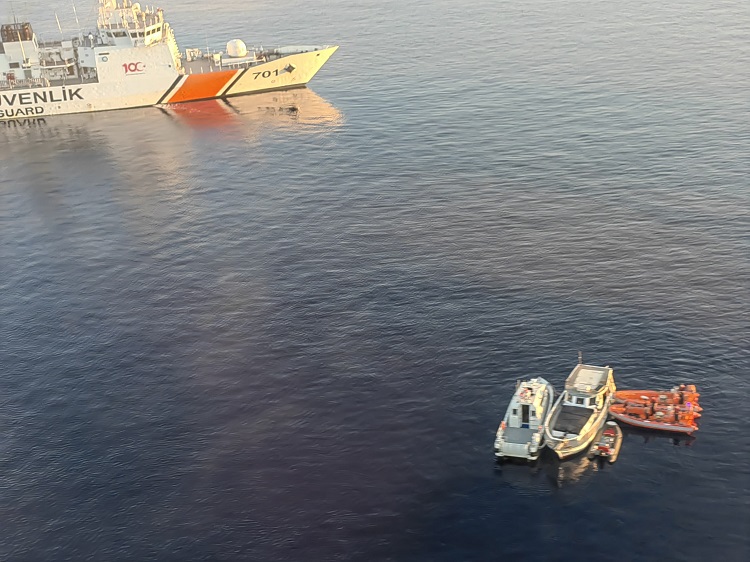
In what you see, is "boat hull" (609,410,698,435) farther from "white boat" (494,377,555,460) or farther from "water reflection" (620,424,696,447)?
"white boat" (494,377,555,460)

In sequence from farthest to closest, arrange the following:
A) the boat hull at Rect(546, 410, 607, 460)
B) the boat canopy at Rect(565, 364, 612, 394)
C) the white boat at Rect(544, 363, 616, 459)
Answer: the boat canopy at Rect(565, 364, 612, 394), the white boat at Rect(544, 363, 616, 459), the boat hull at Rect(546, 410, 607, 460)

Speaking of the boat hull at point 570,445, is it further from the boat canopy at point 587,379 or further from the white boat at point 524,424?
the boat canopy at point 587,379

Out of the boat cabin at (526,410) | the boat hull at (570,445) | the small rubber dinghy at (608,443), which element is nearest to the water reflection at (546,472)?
the boat hull at (570,445)

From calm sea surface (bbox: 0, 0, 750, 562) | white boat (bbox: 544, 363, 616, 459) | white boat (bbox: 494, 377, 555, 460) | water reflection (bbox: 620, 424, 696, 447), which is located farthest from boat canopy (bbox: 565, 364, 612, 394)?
water reflection (bbox: 620, 424, 696, 447)

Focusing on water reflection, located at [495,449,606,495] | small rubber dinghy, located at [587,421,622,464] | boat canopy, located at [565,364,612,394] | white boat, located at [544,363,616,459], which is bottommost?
water reflection, located at [495,449,606,495]

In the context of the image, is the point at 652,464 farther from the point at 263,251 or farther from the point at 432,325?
the point at 263,251

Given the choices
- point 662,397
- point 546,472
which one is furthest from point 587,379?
point 546,472

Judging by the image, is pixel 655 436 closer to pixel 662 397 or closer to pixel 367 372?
pixel 662 397
